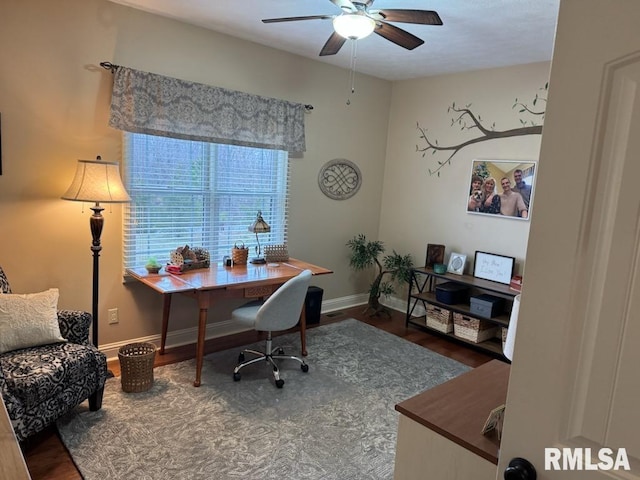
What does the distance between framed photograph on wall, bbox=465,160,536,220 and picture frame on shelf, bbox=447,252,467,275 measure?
0.47 m

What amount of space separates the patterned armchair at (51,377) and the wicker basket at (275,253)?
5.37 ft

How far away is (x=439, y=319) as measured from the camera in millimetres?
4289

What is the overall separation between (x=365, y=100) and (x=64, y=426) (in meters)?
4.05

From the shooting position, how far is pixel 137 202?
3379 mm

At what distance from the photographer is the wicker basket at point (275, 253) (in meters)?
3.95

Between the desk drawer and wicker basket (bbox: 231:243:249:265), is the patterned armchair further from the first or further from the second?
wicker basket (bbox: 231:243:249:265)

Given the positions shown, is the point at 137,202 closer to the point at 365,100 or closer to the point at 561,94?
the point at 365,100

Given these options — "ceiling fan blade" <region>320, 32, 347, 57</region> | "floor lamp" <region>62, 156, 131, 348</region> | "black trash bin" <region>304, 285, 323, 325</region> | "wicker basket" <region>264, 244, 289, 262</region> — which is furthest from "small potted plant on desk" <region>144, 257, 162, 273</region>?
"ceiling fan blade" <region>320, 32, 347, 57</region>

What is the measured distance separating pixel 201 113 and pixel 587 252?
129 inches

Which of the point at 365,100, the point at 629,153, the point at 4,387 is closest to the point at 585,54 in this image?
the point at 629,153

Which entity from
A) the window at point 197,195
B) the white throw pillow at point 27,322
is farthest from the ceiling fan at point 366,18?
the white throw pillow at point 27,322

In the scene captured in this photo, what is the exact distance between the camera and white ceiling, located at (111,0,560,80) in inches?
111

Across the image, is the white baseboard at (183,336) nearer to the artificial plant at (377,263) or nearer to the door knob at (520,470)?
the artificial plant at (377,263)

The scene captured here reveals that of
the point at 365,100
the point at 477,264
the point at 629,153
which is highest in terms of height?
the point at 365,100
